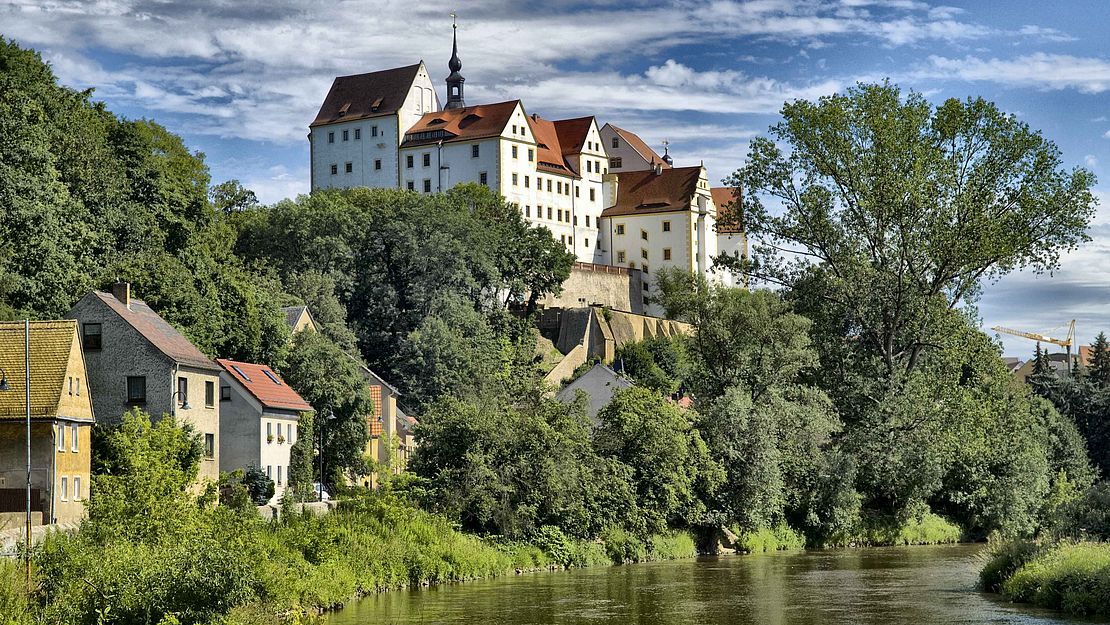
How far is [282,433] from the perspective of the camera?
5416 cm

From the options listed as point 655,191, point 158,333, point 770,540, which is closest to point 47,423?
point 158,333

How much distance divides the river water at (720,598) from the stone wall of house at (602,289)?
5974cm

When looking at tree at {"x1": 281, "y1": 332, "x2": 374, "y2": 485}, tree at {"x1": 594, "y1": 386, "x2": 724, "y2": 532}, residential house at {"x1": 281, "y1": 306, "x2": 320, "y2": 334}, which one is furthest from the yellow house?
residential house at {"x1": 281, "y1": 306, "x2": 320, "y2": 334}

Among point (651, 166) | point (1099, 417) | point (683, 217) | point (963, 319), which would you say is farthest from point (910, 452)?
point (651, 166)

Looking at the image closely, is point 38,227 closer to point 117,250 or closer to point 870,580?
point 117,250

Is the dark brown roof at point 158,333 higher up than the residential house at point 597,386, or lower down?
higher up

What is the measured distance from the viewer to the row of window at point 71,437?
39.1 metres

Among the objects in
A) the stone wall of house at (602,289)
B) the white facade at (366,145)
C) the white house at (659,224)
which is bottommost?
the stone wall of house at (602,289)

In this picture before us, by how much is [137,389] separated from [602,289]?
71941 mm

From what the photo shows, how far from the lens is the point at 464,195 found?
10531 centimetres

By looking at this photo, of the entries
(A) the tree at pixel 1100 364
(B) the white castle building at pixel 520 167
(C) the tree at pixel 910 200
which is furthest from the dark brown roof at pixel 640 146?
(C) the tree at pixel 910 200

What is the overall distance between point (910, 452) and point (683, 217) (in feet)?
227

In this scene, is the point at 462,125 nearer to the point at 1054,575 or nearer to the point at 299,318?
the point at 299,318

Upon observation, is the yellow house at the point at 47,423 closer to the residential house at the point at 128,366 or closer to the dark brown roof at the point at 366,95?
the residential house at the point at 128,366
